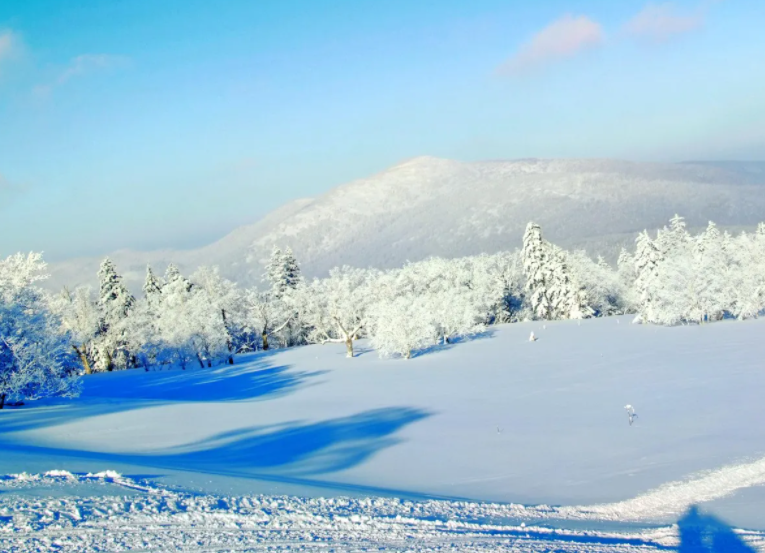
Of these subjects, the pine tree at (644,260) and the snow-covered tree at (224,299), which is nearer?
the snow-covered tree at (224,299)

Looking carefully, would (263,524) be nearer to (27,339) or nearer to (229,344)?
(27,339)

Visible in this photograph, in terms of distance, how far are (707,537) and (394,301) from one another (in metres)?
41.7

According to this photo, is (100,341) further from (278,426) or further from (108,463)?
Result: (108,463)

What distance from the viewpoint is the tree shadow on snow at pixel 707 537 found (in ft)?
21.3

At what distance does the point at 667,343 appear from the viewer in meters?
34.6

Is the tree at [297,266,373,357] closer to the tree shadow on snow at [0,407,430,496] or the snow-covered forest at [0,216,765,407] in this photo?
the snow-covered forest at [0,216,765,407]

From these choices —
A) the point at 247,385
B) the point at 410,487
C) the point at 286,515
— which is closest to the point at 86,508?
the point at 286,515

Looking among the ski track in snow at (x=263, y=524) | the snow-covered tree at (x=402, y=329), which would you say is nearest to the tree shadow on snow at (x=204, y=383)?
the snow-covered tree at (x=402, y=329)

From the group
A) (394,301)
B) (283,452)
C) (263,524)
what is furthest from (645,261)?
(263,524)

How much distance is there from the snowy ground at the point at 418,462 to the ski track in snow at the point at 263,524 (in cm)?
3

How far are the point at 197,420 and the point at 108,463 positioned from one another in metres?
8.66

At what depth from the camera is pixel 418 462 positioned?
13.1 m

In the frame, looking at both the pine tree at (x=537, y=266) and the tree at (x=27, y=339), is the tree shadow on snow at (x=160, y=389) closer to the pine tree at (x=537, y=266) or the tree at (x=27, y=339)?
the tree at (x=27, y=339)

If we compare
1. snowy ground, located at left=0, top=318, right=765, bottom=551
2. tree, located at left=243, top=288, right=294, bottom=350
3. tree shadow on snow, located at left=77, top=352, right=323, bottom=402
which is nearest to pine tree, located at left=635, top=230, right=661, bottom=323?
snowy ground, located at left=0, top=318, right=765, bottom=551
